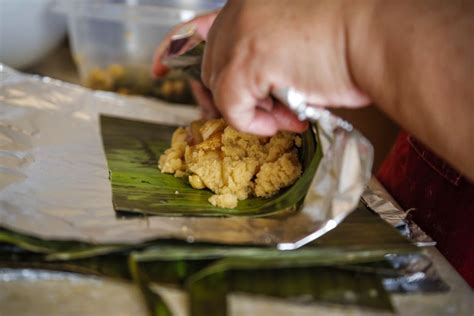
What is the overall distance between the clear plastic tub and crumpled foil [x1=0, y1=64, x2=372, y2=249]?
0.50m

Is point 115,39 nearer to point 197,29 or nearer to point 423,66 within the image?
point 197,29

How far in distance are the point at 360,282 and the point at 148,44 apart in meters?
1.04

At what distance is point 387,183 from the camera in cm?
87

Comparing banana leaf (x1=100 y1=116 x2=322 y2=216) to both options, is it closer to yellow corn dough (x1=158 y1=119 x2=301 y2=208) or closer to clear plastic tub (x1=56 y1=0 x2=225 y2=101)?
yellow corn dough (x1=158 y1=119 x2=301 y2=208)

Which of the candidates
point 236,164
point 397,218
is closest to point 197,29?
point 236,164

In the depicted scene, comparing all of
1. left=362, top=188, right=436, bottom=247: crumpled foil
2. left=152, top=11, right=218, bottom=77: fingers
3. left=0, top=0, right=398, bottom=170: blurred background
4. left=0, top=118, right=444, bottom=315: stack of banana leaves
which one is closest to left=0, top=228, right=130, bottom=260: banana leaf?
left=0, top=118, right=444, bottom=315: stack of banana leaves

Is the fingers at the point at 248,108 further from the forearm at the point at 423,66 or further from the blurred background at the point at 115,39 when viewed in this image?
the blurred background at the point at 115,39

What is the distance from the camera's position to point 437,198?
748mm

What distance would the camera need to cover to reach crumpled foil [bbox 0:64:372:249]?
564mm

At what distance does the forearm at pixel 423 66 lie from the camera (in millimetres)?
512

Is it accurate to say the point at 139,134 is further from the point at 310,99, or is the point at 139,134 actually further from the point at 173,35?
the point at 310,99

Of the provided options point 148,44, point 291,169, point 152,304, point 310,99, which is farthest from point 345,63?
point 148,44

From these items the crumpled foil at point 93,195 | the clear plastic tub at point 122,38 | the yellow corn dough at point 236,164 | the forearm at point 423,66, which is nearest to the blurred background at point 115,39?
the clear plastic tub at point 122,38

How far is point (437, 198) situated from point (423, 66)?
282 mm
